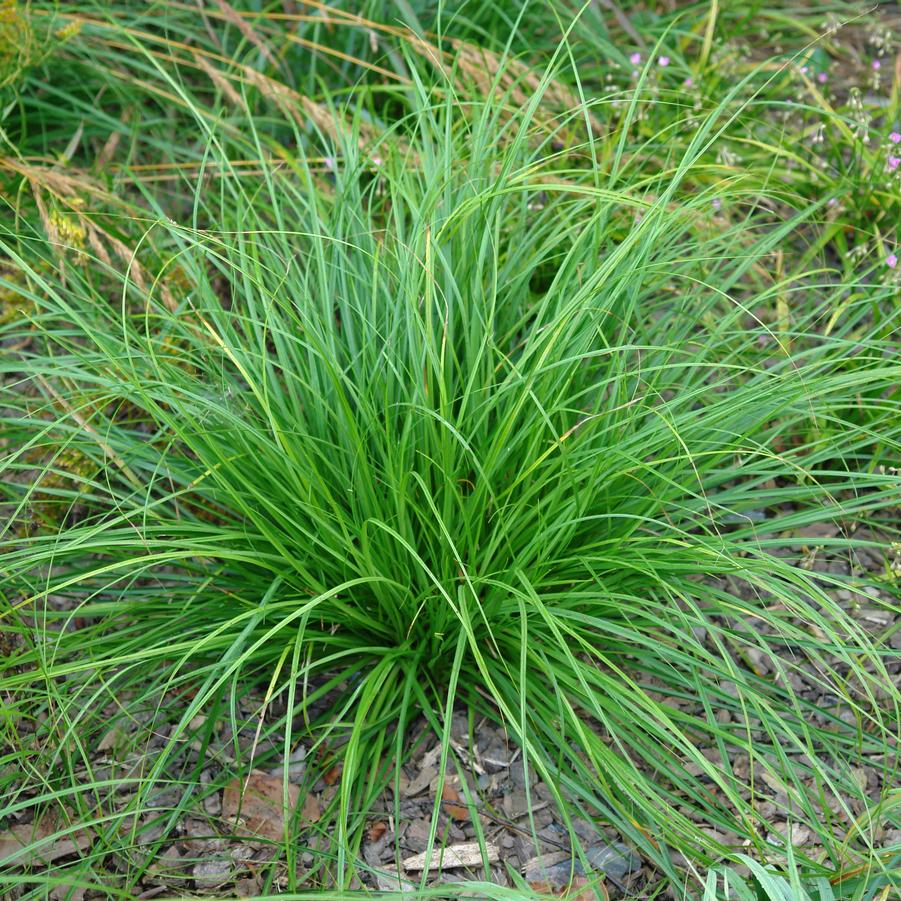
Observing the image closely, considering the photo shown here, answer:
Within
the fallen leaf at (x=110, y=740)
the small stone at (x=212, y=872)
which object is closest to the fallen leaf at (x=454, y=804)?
the small stone at (x=212, y=872)

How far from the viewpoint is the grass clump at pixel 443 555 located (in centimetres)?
190

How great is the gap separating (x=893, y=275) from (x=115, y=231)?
2088 mm

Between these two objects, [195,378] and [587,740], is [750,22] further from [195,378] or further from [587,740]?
[587,740]

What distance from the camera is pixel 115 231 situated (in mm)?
2818

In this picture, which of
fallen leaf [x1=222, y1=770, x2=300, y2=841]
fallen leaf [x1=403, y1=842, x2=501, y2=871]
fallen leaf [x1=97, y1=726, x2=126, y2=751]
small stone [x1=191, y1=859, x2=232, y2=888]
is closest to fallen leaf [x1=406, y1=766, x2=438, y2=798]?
fallen leaf [x1=403, y1=842, x2=501, y2=871]

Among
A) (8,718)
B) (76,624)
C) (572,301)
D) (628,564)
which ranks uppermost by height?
(572,301)

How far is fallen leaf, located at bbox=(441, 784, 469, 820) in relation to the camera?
2066 mm

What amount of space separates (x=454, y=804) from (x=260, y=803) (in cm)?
39

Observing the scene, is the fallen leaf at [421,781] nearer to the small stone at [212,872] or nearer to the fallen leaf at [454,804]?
the fallen leaf at [454,804]

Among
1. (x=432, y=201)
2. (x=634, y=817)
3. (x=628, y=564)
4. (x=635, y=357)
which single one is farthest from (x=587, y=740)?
(x=432, y=201)

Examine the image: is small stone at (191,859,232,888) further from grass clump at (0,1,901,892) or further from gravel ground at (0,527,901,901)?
grass clump at (0,1,901,892)

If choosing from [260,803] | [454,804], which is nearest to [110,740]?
[260,803]

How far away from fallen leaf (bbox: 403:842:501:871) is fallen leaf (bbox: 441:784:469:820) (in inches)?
2.3

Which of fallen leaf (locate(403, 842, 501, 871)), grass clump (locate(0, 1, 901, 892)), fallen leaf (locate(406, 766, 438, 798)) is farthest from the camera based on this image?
fallen leaf (locate(406, 766, 438, 798))
